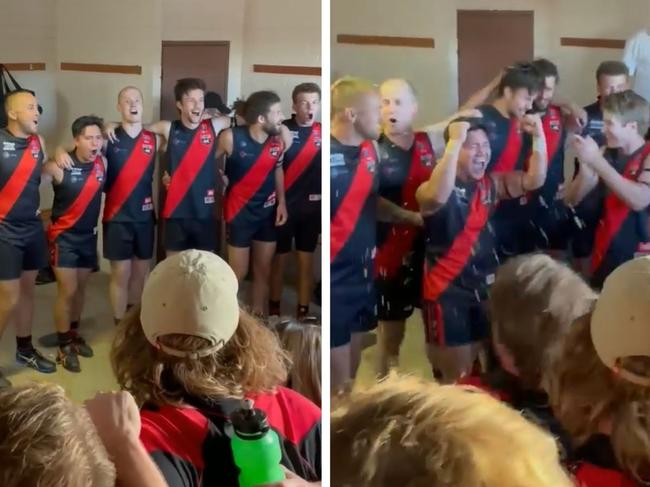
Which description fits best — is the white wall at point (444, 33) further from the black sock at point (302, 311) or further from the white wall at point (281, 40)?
the black sock at point (302, 311)

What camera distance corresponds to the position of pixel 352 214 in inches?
46.9

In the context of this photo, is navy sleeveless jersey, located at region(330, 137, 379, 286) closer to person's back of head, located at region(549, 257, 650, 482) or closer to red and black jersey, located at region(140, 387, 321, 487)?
red and black jersey, located at region(140, 387, 321, 487)

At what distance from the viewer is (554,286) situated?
114 cm

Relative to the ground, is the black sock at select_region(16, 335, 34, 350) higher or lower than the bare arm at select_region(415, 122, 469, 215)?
lower

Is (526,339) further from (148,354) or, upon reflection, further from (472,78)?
(148,354)

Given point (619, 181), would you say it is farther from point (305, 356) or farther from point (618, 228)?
point (305, 356)

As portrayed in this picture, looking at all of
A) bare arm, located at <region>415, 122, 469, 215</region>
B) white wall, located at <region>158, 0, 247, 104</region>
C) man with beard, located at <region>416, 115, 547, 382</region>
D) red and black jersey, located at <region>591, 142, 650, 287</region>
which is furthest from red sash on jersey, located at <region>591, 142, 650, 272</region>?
white wall, located at <region>158, 0, 247, 104</region>

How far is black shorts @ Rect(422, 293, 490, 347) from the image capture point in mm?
1162

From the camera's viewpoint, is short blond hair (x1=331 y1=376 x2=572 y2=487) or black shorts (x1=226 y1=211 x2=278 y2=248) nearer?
short blond hair (x1=331 y1=376 x2=572 y2=487)

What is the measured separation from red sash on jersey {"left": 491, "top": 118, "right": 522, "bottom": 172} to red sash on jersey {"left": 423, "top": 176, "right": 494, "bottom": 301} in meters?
0.02

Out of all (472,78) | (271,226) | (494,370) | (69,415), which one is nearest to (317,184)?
(271,226)

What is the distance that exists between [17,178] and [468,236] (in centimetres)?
65

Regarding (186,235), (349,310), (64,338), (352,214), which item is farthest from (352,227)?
(64,338)

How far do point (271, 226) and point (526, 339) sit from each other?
40cm
